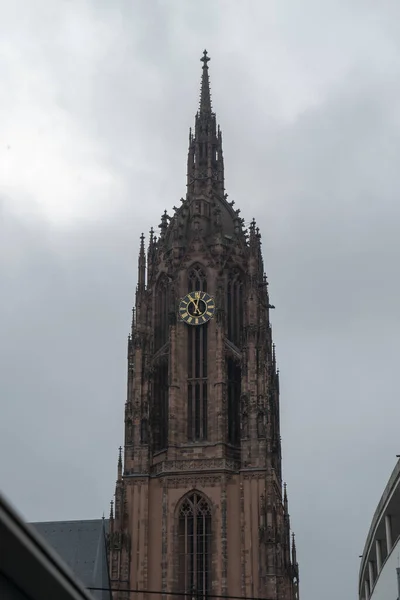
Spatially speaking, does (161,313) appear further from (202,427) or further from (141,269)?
(202,427)

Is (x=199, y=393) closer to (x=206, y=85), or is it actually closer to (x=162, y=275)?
(x=162, y=275)

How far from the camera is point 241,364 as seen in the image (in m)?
68.9

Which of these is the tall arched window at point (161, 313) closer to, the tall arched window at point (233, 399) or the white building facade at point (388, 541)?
the tall arched window at point (233, 399)

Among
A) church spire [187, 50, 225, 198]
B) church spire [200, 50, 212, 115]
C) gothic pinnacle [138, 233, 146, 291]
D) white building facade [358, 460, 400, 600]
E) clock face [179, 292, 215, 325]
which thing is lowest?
white building facade [358, 460, 400, 600]

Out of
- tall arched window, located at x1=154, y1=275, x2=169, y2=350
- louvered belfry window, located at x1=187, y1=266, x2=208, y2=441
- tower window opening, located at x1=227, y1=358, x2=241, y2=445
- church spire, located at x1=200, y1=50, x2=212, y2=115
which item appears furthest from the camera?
church spire, located at x1=200, y1=50, x2=212, y2=115

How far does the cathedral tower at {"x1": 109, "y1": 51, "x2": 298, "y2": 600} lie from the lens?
63.8 meters

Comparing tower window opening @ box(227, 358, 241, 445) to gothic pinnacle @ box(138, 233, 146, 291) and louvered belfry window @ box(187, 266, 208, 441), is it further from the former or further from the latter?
gothic pinnacle @ box(138, 233, 146, 291)

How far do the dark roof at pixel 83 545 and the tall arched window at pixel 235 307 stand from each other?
14.8 metres

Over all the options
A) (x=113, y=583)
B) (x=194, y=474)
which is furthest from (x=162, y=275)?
(x=113, y=583)

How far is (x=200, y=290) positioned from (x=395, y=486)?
1557 inches

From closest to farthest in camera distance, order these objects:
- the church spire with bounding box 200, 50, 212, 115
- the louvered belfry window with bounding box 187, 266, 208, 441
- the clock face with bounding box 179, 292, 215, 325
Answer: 1. the louvered belfry window with bounding box 187, 266, 208, 441
2. the clock face with bounding box 179, 292, 215, 325
3. the church spire with bounding box 200, 50, 212, 115

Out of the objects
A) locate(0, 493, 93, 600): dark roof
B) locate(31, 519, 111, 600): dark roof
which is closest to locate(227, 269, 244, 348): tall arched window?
locate(31, 519, 111, 600): dark roof

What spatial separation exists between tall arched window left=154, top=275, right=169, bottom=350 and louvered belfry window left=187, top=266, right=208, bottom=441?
2.29 metres

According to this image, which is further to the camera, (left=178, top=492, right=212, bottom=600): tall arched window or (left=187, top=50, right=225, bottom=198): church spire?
(left=187, top=50, right=225, bottom=198): church spire
